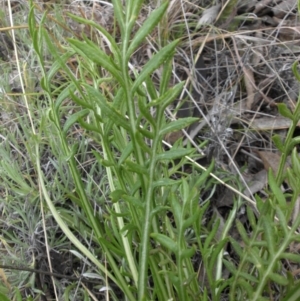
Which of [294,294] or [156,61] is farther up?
[156,61]

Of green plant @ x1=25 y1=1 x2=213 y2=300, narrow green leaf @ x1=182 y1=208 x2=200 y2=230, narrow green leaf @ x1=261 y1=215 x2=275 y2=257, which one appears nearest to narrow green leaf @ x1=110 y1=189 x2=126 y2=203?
green plant @ x1=25 y1=1 x2=213 y2=300

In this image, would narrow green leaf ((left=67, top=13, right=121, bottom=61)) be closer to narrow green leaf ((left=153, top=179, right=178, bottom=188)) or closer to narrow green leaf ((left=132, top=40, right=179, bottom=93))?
narrow green leaf ((left=132, top=40, right=179, bottom=93))

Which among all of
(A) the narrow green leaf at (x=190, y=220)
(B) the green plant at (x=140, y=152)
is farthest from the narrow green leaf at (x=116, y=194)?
(A) the narrow green leaf at (x=190, y=220)

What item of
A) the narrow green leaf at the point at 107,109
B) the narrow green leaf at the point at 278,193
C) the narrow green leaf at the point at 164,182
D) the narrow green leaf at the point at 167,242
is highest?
the narrow green leaf at the point at 107,109

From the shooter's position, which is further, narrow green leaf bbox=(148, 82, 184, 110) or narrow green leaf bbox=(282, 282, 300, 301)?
narrow green leaf bbox=(282, 282, 300, 301)

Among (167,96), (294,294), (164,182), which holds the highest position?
(167,96)

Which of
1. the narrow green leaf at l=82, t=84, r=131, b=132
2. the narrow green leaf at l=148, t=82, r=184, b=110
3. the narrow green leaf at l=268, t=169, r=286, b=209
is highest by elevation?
the narrow green leaf at l=148, t=82, r=184, b=110

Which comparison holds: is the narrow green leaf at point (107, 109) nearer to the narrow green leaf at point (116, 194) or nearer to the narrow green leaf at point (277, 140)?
the narrow green leaf at point (116, 194)

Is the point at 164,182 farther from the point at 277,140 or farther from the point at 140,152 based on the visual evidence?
the point at 277,140

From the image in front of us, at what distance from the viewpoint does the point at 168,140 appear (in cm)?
129

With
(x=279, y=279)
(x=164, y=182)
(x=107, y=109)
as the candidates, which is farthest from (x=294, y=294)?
(x=107, y=109)

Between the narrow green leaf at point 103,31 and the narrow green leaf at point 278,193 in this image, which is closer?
the narrow green leaf at point 103,31

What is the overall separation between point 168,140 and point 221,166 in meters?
0.14

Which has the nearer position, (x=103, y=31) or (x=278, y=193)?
(x=103, y=31)
